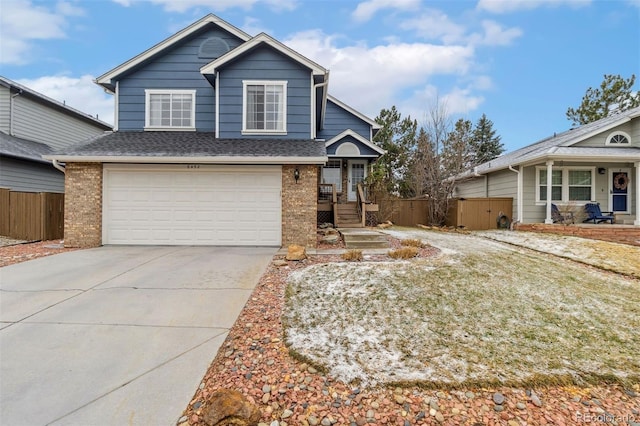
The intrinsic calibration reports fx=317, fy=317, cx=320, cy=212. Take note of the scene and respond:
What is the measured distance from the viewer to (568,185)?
44.9ft

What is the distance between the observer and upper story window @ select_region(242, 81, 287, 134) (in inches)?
401

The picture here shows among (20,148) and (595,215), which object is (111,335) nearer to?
(20,148)

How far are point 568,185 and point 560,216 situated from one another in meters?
1.78

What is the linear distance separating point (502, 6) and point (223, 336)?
13.0 metres

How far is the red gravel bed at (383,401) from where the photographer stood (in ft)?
8.45

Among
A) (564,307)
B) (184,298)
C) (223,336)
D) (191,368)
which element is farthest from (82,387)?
(564,307)

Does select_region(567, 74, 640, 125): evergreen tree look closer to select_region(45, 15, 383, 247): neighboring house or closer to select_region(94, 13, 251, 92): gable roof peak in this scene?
select_region(45, 15, 383, 247): neighboring house

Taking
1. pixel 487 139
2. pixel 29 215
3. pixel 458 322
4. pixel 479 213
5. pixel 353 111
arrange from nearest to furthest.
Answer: pixel 458 322 < pixel 29 215 < pixel 479 213 < pixel 353 111 < pixel 487 139

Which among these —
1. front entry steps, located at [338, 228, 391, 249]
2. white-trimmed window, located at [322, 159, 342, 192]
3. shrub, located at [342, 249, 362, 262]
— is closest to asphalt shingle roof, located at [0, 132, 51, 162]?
white-trimmed window, located at [322, 159, 342, 192]

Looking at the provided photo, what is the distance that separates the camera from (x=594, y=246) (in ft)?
31.3

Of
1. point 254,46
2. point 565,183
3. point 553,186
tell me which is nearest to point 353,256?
point 254,46

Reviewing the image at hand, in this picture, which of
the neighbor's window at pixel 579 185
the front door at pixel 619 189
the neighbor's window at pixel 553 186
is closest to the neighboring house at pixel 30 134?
the neighbor's window at pixel 553 186

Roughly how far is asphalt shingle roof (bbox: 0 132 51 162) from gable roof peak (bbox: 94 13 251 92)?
4.37m

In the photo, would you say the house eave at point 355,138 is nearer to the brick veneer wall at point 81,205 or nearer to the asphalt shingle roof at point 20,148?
the brick veneer wall at point 81,205
